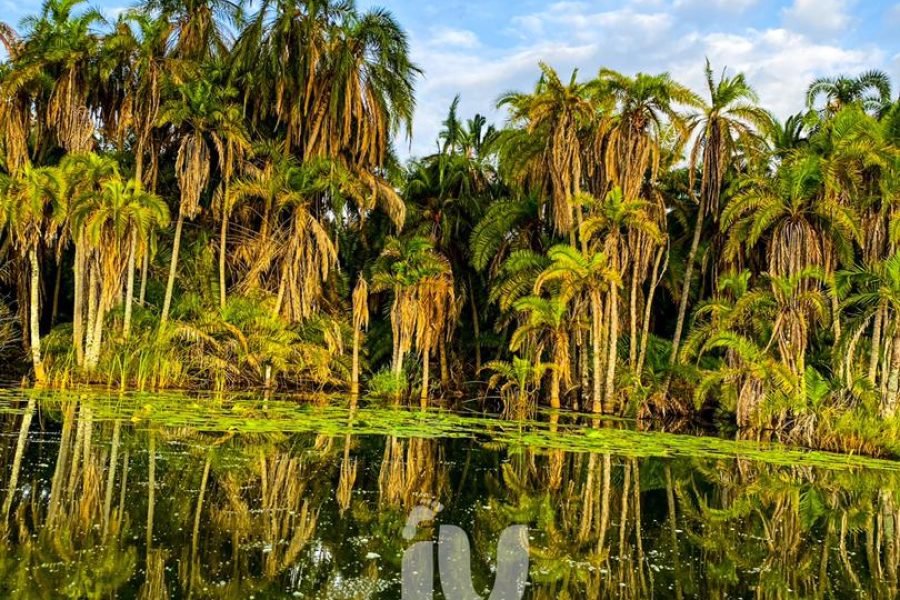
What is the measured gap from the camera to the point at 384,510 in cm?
934

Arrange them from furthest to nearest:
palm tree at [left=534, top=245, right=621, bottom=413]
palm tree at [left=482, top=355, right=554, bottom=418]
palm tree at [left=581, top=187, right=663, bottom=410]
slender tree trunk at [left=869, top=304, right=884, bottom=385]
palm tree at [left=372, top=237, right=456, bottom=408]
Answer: palm tree at [left=372, top=237, right=456, bottom=408]
palm tree at [left=581, top=187, right=663, bottom=410]
palm tree at [left=534, top=245, right=621, bottom=413]
palm tree at [left=482, top=355, right=554, bottom=418]
slender tree trunk at [left=869, top=304, right=884, bottom=385]

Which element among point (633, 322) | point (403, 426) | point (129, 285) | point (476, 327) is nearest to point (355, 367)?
point (476, 327)

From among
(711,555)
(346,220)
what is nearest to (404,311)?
(346,220)

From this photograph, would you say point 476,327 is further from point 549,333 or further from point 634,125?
point 634,125

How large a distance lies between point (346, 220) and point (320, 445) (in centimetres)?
2025

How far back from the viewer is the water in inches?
266

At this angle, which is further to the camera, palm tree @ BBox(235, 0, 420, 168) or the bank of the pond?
palm tree @ BBox(235, 0, 420, 168)

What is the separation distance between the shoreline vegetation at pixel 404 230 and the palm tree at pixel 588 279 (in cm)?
8

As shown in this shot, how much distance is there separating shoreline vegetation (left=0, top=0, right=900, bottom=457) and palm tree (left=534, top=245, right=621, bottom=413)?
82 mm

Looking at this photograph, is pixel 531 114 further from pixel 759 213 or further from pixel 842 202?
pixel 842 202

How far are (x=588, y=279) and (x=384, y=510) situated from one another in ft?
57.1

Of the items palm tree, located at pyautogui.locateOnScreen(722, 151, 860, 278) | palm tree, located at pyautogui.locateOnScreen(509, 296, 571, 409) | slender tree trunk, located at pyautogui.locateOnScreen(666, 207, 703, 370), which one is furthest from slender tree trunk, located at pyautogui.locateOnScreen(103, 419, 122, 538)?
slender tree trunk, located at pyautogui.locateOnScreen(666, 207, 703, 370)

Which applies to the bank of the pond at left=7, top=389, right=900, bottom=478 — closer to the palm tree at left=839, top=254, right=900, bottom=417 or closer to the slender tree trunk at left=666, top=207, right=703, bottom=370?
the palm tree at left=839, top=254, right=900, bottom=417

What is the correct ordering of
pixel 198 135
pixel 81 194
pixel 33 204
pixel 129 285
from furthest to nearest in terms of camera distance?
pixel 198 135 < pixel 129 285 < pixel 81 194 < pixel 33 204
